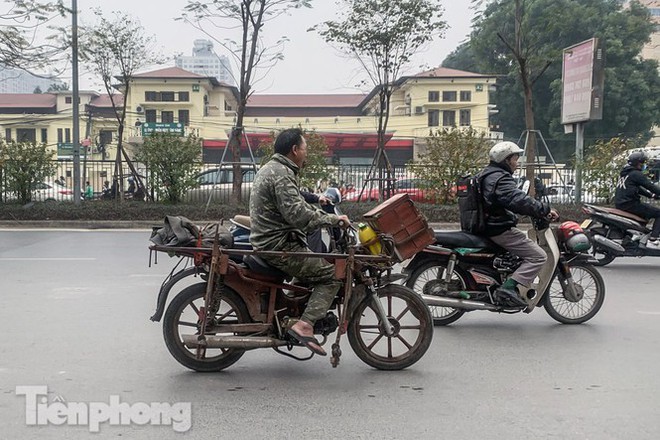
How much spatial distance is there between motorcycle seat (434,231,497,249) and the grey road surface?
2.62 ft

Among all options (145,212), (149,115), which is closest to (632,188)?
(145,212)

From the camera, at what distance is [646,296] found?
8.14m

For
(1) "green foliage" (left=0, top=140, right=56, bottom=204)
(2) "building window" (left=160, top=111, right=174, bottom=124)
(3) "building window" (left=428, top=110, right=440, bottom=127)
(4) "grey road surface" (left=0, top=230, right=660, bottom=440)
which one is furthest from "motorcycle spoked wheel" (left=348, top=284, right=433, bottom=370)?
(3) "building window" (left=428, top=110, right=440, bottom=127)

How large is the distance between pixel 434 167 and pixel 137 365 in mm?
14500

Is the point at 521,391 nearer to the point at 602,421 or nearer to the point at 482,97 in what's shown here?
the point at 602,421

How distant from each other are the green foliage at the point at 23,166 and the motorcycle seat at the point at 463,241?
1530 cm

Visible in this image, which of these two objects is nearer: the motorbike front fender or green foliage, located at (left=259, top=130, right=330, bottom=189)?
the motorbike front fender

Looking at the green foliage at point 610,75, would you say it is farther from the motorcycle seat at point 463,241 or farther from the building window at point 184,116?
the motorcycle seat at point 463,241

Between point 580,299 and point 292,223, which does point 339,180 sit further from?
point 292,223

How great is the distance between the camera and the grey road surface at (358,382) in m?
4.04

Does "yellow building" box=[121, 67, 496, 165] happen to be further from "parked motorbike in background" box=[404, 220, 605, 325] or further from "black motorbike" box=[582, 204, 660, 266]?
"parked motorbike in background" box=[404, 220, 605, 325]

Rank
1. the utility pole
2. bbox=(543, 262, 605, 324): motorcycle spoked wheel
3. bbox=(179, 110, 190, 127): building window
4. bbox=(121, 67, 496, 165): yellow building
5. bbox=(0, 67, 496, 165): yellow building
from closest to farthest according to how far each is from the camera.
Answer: bbox=(543, 262, 605, 324): motorcycle spoked wheel, the utility pole, bbox=(0, 67, 496, 165): yellow building, bbox=(121, 67, 496, 165): yellow building, bbox=(179, 110, 190, 127): building window

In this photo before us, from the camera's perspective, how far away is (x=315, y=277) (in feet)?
15.9

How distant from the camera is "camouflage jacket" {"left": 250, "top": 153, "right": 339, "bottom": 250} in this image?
4707 millimetres
